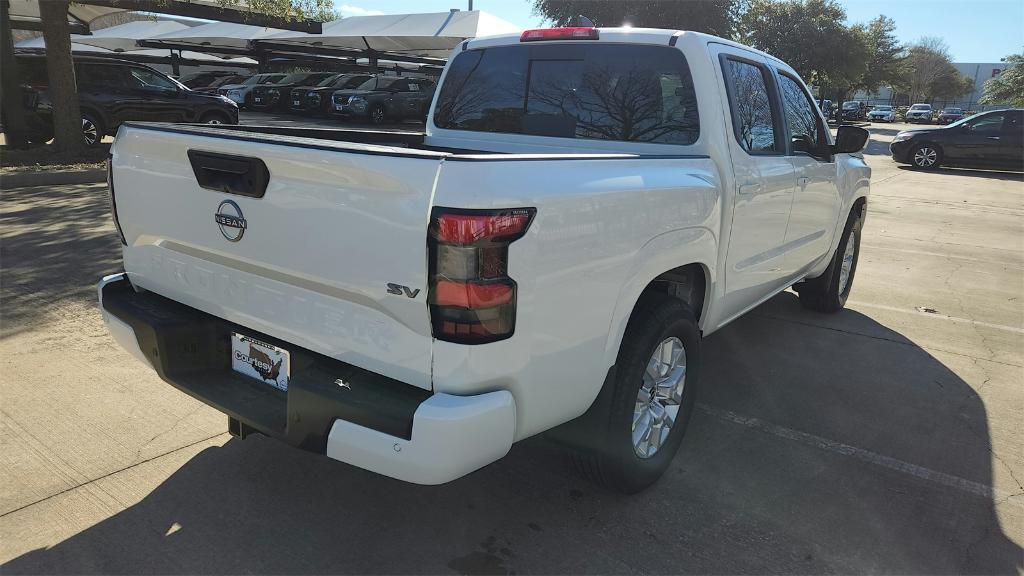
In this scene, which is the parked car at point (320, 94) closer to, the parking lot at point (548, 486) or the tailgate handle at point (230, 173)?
the parking lot at point (548, 486)

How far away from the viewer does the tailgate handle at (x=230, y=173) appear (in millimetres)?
2277

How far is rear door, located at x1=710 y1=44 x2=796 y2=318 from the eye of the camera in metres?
3.38

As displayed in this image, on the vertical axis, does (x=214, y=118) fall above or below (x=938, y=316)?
above

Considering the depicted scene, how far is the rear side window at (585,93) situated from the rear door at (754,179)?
0.27m

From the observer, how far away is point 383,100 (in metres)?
21.0

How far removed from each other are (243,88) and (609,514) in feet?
77.2

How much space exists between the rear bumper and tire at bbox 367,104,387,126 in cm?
1923

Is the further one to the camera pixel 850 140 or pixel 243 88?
pixel 243 88

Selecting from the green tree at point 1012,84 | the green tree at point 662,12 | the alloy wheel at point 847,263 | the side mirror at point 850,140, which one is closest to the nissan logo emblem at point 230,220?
the side mirror at point 850,140

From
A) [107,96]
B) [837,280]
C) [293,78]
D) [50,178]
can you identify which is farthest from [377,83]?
[837,280]

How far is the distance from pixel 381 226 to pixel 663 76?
1.90 meters

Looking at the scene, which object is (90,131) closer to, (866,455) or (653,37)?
(653,37)

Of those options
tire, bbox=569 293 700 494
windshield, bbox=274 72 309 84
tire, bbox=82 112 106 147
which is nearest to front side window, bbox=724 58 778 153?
tire, bbox=569 293 700 494

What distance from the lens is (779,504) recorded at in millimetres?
2934
